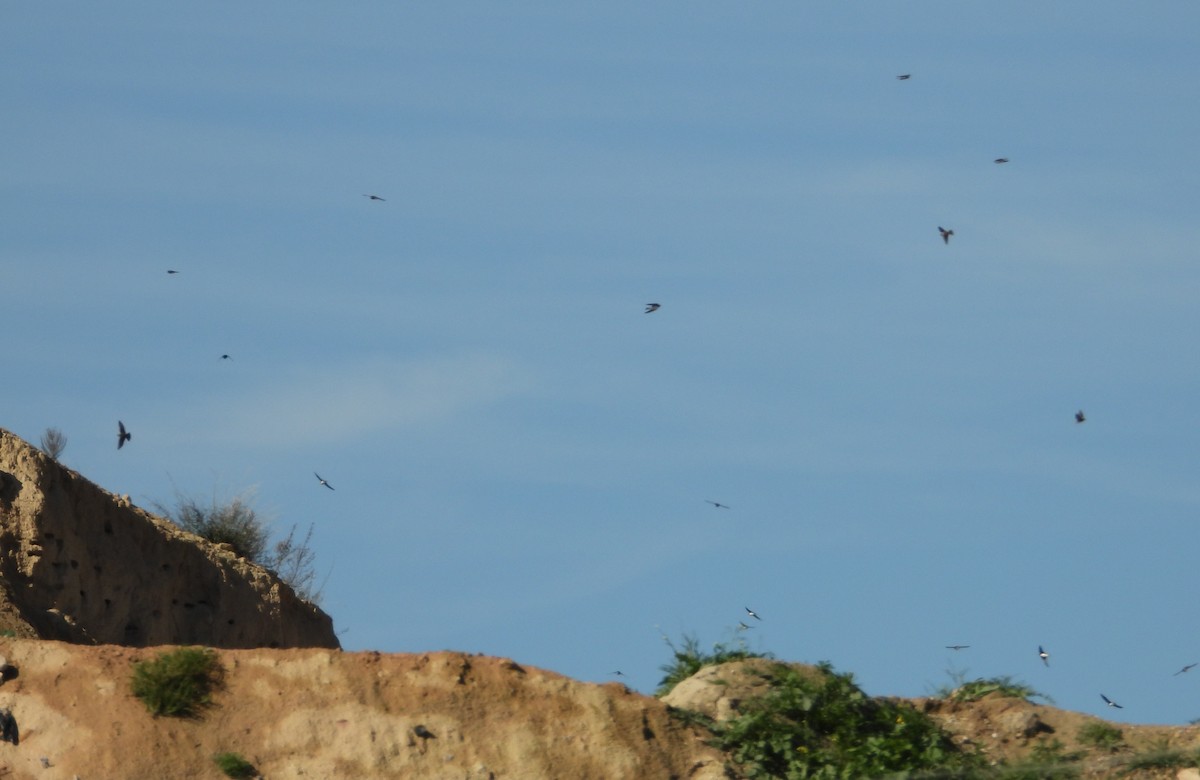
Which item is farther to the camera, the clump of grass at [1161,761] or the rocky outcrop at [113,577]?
the rocky outcrop at [113,577]

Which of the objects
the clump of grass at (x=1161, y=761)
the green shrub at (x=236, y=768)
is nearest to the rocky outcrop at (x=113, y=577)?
the green shrub at (x=236, y=768)

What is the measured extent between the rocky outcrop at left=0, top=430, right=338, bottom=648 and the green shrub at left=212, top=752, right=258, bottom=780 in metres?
3.87

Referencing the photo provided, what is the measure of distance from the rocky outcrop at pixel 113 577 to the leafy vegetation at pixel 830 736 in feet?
22.3

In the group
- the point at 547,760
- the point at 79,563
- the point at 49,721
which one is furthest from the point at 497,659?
the point at 79,563

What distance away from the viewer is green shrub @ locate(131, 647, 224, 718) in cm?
1397

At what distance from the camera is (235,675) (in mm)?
14359

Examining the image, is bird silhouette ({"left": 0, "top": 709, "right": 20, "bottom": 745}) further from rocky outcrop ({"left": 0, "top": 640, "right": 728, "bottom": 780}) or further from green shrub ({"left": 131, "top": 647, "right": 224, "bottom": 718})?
green shrub ({"left": 131, "top": 647, "right": 224, "bottom": 718})

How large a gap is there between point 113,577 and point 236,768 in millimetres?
7154

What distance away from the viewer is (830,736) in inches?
565

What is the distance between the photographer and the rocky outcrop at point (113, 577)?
60.7 feet

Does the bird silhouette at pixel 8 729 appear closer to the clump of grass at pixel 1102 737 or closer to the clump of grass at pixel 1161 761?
the clump of grass at pixel 1102 737

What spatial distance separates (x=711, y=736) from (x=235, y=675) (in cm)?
373

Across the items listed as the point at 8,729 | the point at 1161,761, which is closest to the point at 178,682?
the point at 8,729

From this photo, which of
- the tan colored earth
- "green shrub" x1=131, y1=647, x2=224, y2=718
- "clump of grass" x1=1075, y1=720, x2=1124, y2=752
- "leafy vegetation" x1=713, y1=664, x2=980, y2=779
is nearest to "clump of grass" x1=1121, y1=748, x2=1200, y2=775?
the tan colored earth
